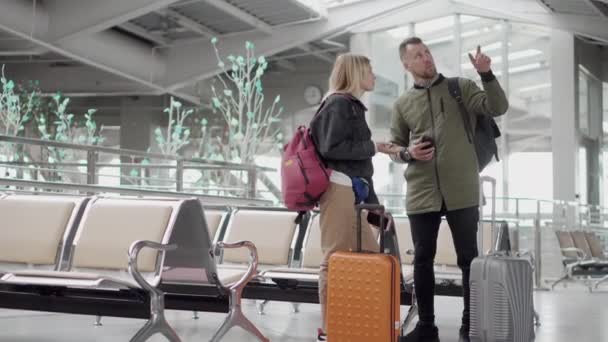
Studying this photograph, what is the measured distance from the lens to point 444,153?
404cm

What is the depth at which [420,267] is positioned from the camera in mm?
4043

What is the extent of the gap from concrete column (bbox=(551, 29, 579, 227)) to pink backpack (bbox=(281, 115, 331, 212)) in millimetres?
13844

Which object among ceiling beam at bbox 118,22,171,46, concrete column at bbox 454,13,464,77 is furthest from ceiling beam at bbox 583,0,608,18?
ceiling beam at bbox 118,22,171,46

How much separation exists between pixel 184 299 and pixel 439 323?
98.3 inches

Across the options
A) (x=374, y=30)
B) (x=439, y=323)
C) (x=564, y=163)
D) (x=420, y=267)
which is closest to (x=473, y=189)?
(x=420, y=267)

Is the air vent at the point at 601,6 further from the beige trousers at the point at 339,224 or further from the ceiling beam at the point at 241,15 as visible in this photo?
the beige trousers at the point at 339,224

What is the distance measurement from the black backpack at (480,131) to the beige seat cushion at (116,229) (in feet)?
4.64

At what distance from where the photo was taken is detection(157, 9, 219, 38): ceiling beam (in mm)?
15516

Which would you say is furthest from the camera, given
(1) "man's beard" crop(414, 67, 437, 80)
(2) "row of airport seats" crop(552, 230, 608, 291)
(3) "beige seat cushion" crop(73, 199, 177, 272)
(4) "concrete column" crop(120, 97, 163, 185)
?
(4) "concrete column" crop(120, 97, 163, 185)

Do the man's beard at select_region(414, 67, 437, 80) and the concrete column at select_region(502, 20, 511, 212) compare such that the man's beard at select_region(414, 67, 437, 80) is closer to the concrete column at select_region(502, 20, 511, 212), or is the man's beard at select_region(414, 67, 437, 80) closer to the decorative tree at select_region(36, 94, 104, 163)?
the decorative tree at select_region(36, 94, 104, 163)

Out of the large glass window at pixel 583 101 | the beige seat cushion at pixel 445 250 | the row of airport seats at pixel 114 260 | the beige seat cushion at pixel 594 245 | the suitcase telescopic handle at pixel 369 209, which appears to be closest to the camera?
the suitcase telescopic handle at pixel 369 209

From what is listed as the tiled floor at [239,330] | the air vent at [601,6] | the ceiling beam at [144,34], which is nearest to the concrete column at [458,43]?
the air vent at [601,6]

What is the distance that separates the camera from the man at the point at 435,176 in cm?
400

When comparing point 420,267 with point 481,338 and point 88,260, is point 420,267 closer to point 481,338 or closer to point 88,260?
point 481,338
